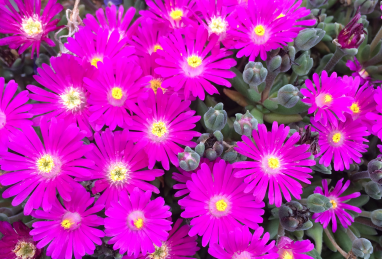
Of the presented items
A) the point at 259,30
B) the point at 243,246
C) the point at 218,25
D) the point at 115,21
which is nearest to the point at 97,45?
the point at 115,21

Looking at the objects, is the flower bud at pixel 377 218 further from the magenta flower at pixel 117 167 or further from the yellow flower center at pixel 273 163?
the magenta flower at pixel 117 167

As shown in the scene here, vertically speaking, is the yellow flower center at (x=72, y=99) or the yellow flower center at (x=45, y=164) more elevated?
the yellow flower center at (x=72, y=99)

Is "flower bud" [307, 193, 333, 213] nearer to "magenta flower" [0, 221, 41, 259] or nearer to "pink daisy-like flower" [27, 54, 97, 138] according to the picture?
"pink daisy-like flower" [27, 54, 97, 138]

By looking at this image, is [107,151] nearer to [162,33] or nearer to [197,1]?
[162,33]

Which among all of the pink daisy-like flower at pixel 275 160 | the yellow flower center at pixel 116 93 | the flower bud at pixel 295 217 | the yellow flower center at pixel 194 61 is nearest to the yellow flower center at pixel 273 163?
the pink daisy-like flower at pixel 275 160

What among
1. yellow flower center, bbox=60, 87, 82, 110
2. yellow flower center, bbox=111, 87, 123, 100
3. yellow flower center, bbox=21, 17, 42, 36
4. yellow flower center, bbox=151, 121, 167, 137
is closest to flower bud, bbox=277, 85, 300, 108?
yellow flower center, bbox=151, 121, 167, 137

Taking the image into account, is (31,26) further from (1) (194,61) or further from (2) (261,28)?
(2) (261,28)
